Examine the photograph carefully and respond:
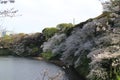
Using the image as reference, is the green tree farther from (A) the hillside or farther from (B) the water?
(B) the water

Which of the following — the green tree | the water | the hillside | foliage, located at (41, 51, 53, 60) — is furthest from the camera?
the green tree

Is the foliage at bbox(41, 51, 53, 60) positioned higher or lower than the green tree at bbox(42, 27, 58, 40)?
lower

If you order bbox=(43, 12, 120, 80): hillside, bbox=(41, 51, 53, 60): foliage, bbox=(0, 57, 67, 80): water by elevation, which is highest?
bbox=(43, 12, 120, 80): hillside

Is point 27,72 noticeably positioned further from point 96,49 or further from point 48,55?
point 48,55

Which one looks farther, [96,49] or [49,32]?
[49,32]

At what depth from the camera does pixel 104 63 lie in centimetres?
2784

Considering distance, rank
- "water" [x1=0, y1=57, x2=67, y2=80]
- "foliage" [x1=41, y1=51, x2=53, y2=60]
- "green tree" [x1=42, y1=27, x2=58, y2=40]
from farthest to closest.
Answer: "green tree" [x1=42, y1=27, x2=58, y2=40] → "foliage" [x1=41, y1=51, x2=53, y2=60] → "water" [x1=0, y1=57, x2=67, y2=80]

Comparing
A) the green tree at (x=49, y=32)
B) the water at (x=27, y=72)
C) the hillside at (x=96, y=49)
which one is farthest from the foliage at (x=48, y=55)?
the water at (x=27, y=72)

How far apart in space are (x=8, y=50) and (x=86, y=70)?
164 ft

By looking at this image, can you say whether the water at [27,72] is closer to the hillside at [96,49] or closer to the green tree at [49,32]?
the hillside at [96,49]

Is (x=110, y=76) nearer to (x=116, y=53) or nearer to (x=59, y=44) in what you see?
(x=116, y=53)

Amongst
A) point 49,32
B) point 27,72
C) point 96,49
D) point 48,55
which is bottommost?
point 48,55

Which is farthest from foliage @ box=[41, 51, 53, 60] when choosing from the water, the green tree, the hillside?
the water

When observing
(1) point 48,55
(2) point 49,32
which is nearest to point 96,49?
(1) point 48,55
